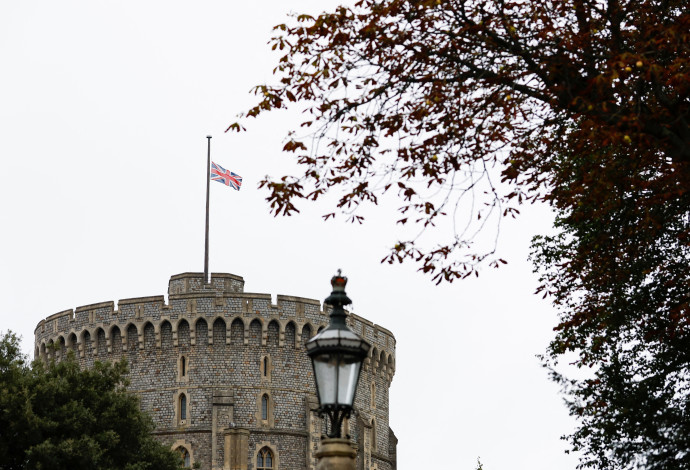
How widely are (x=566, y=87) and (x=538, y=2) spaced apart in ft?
7.39

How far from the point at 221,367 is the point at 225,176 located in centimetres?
989

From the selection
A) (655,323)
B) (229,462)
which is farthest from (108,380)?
(655,323)

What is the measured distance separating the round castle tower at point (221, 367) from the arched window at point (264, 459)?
1.9 inches

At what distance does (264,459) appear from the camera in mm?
59594

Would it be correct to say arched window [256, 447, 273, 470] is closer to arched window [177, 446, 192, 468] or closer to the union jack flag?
arched window [177, 446, 192, 468]

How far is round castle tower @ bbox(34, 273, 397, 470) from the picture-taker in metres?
59.4

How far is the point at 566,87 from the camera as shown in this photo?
14906 mm

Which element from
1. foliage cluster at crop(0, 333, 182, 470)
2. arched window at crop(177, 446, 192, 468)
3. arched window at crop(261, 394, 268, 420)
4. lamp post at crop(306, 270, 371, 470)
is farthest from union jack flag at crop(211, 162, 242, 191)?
lamp post at crop(306, 270, 371, 470)

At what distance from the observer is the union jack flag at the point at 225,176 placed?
62.6 metres

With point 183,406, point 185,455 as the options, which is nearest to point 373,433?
point 183,406

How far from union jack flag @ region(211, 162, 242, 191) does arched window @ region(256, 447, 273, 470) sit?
44.7 feet

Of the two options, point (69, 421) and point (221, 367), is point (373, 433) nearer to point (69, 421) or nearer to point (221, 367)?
point (221, 367)

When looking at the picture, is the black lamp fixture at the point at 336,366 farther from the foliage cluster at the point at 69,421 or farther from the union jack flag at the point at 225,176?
the union jack flag at the point at 225,176

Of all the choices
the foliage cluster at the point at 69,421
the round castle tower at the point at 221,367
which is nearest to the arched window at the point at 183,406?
the round castle tower at the point at 221,367
